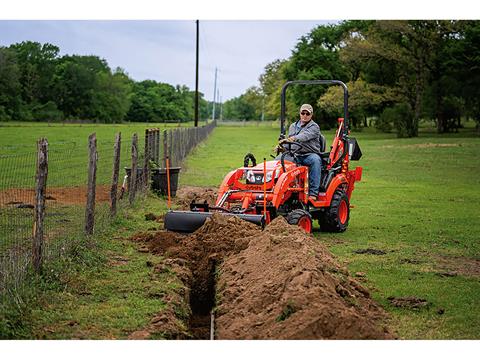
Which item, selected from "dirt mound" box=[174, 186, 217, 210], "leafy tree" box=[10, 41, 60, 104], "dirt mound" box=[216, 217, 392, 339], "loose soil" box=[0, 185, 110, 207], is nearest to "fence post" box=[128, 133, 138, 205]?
"loose soil" box=[0, 185, 110, 207]

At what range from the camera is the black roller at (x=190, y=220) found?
36.2 feet

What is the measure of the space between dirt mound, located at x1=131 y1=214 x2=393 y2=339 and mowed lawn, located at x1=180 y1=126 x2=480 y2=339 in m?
0.68

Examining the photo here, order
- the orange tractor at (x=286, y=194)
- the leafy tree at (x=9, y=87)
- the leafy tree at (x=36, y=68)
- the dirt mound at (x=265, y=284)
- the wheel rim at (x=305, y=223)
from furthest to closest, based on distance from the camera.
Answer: the leafy tree at (x=36, y=68) < the leafy tree at (x=9, y=87) < the wheel rim at (x=305, y=223) < the orange tractor at (x=286, y=194) < the dirt mound at (x=265, y=284)

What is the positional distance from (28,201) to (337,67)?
6286cm

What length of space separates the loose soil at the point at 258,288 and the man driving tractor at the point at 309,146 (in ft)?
A: 7.21

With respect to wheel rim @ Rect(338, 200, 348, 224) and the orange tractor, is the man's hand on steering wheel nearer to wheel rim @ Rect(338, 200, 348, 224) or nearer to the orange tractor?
the orange tractor

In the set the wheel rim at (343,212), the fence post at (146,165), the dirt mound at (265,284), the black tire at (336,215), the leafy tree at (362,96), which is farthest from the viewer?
the leafy tree at (362,96)

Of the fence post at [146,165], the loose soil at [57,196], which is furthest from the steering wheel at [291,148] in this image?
the fence post at [146,165]

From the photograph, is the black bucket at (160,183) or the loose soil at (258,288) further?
the black bucket at (160,183)

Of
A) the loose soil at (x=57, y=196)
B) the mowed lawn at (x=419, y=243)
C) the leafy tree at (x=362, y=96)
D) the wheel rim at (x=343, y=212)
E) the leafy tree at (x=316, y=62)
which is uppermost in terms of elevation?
the leafy tree at (x=316, y=62)

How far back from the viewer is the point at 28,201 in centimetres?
1520

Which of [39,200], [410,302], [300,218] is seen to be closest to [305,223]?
[300,218]

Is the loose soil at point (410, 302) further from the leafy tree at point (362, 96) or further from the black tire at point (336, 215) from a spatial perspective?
the leafy tree at point (362, 96)

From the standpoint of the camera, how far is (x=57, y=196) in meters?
16.6
